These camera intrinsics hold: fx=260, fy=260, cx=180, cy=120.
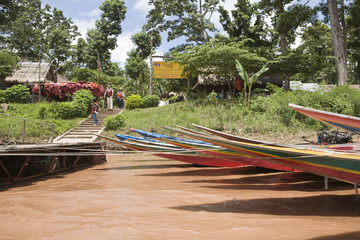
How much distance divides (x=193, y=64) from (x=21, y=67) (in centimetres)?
1482

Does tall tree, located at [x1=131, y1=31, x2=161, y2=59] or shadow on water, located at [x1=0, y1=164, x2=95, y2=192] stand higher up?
tall tree, located at [x1=131, y1=31, x2=161, y2=59]

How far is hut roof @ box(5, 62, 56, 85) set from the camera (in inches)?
790

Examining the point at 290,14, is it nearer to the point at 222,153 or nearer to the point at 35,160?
the point at 222,153

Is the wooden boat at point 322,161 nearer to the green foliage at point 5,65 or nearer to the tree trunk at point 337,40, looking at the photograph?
the tree trunk at point 337,40

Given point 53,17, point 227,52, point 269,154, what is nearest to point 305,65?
point 227,52

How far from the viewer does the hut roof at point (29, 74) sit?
20062 mm

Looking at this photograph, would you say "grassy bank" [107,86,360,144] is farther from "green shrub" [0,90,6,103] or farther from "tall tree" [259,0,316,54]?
"green shrub" [0,90,6,103]

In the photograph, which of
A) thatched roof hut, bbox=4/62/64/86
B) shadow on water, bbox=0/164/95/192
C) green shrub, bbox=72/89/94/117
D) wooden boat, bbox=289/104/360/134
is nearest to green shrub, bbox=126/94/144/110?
green shrub, bbox=72/89/94/117

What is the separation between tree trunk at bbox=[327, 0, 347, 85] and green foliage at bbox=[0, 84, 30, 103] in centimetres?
1978

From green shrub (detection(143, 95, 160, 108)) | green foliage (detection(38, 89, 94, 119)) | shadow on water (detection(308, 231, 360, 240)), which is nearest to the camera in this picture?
shadow on water (detection(308, 231, 360, 240))

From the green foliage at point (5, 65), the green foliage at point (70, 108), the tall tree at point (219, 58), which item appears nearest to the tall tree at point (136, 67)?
the green foliage at point (70, 108)

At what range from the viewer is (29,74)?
20609 millimetres

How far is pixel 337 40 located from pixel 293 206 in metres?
13.4

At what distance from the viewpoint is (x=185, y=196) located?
4.56 meters
